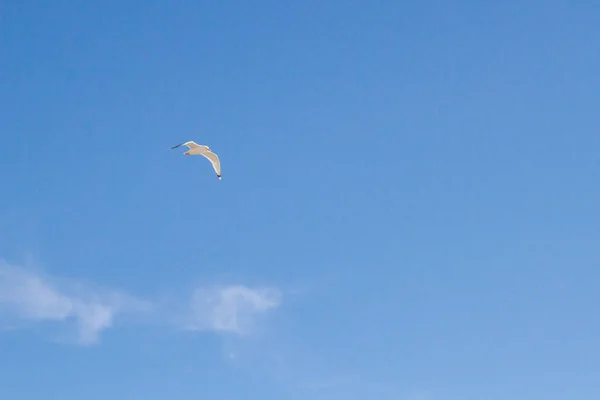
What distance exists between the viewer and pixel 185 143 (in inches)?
3014

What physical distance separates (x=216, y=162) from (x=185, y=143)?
6.02m

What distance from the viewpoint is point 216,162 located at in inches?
3216

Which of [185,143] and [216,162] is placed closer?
[185,143]
